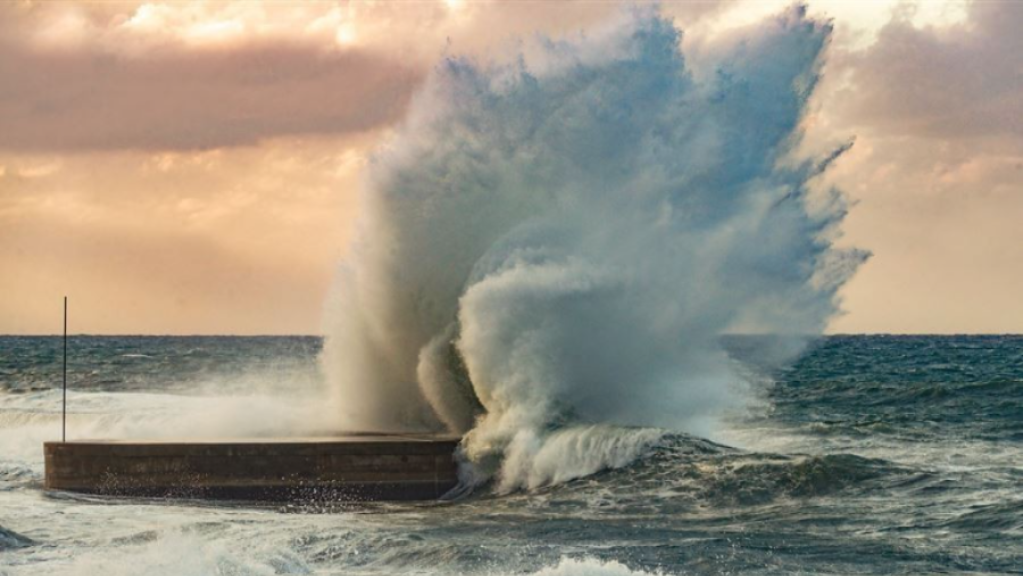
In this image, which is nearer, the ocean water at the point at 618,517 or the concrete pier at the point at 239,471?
the ocean water at the point at 618,517

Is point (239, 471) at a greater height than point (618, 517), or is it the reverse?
point (239, 471)

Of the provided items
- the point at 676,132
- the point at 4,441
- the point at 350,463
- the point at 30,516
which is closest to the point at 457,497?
the point at 350,463

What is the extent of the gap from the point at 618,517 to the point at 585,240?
657 centimetres

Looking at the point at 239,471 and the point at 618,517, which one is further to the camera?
the point at 239,471

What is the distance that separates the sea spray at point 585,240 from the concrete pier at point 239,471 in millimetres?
2535

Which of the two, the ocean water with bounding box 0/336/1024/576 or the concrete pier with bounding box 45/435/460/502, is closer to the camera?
the ocean water with bounding box 0/336/1024/576

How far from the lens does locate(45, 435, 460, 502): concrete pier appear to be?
19.1 meters

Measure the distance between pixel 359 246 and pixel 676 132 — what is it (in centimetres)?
586

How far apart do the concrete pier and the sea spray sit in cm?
254

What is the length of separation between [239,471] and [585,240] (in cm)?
670

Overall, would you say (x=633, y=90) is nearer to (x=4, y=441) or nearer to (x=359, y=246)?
(x=359, y=246)

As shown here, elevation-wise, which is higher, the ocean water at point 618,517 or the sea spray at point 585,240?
the sea spray at point 585,240

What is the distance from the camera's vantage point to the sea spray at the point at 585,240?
867 inches

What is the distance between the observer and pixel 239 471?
1925 cm
